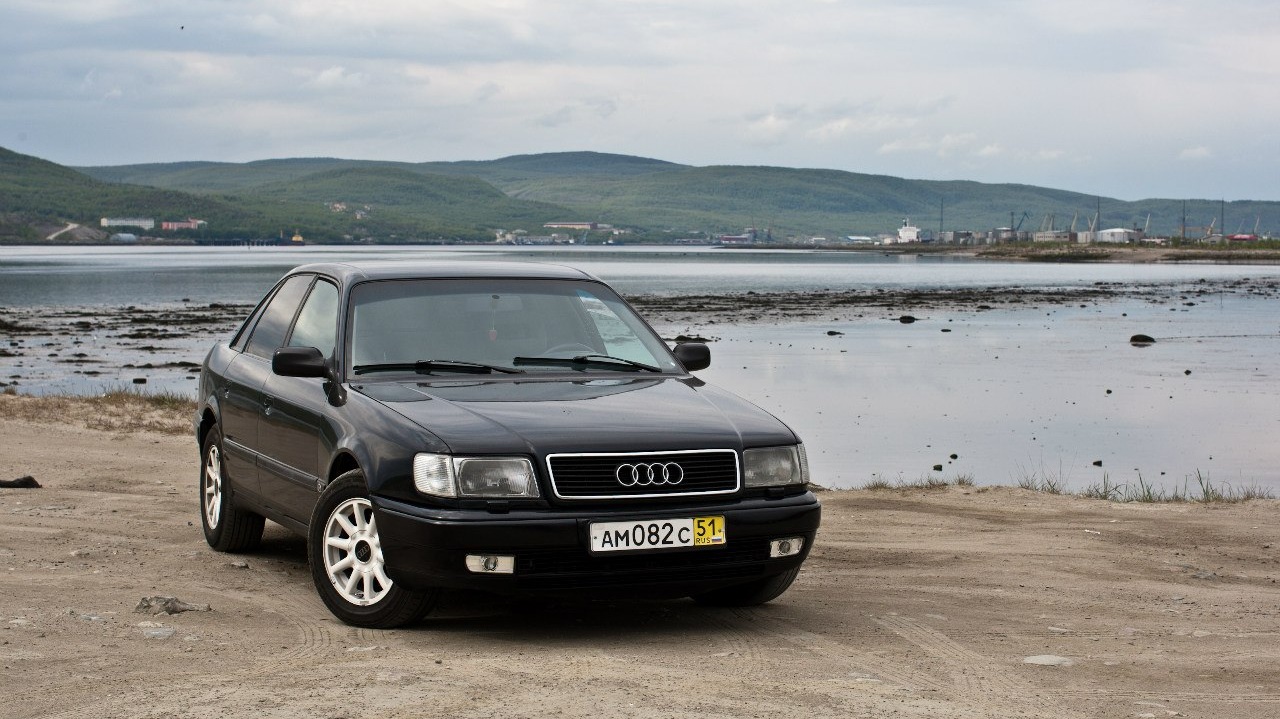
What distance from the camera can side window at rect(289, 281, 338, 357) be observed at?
7.52m

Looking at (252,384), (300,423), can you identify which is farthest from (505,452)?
(252,384)

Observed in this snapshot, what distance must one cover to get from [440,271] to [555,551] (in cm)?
215

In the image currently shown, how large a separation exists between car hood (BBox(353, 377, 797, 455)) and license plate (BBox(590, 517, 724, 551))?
0.30 m

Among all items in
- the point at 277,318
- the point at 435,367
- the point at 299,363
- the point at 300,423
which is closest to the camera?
the point at 299,363

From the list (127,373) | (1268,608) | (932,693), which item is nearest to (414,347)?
(932,693)

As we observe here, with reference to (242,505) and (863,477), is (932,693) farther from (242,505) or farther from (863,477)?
(863,477)

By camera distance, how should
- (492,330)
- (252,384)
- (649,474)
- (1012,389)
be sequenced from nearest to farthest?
(649,474) < (492,330) < (252,384) < (1012,389)

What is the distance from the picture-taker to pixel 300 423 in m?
7.27

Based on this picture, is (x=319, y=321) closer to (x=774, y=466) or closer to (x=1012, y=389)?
(x=774, y=466)

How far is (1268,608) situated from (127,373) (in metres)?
23.7

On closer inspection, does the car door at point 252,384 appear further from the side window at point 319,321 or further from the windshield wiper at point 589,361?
the windshield wiper at point 589,361

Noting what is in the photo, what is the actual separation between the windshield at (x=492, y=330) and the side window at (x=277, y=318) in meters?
0.89

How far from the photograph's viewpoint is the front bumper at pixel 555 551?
236 inches

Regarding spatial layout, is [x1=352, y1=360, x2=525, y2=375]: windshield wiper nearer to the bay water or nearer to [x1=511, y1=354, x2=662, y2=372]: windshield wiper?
[x1=511, y1=354, x2=662, y2=372]: windshield wiper
